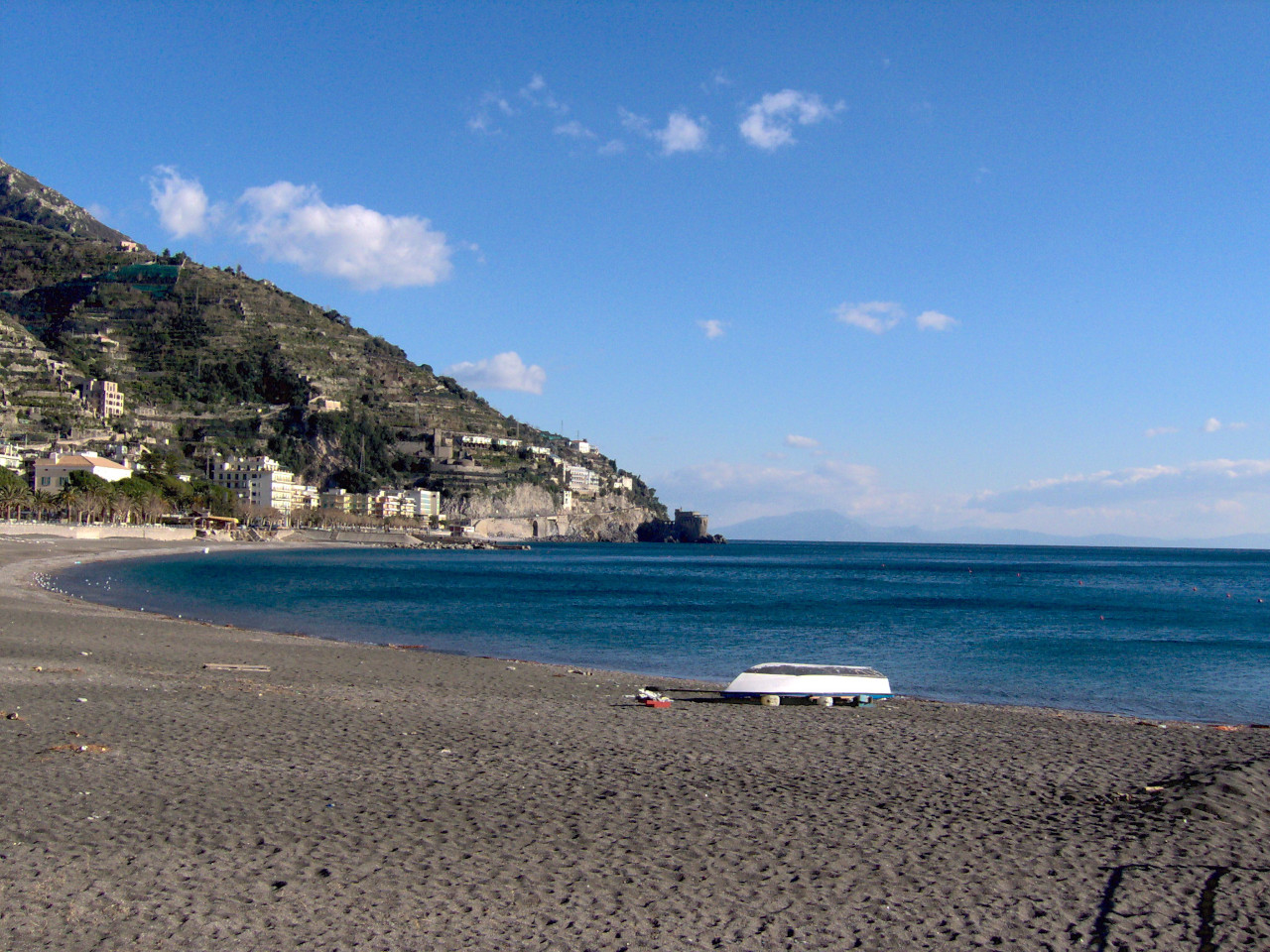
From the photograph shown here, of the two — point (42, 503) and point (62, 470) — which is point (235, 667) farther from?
point (62, 470)

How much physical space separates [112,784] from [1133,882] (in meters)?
8.86

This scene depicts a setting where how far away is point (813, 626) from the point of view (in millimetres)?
35219

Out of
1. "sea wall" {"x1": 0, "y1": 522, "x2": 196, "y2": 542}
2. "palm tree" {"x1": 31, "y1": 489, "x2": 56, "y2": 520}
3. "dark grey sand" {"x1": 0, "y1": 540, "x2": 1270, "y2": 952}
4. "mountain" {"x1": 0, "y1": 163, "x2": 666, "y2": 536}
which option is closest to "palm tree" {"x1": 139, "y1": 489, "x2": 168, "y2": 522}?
"sea wall" {"x1": 0, "y1": 522, "x2": 196, "y2": 542}

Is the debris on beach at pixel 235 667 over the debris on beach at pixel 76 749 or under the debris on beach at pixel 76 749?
under

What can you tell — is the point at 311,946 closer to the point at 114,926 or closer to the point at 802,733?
the point at 114,926

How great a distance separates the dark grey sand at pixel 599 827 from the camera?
5.83m

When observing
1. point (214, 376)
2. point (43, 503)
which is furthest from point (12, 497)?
point (214, 376)

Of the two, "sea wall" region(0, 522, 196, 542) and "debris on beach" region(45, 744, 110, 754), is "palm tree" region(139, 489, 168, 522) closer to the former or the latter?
"sea wall" region(0, 522, 196, 542)

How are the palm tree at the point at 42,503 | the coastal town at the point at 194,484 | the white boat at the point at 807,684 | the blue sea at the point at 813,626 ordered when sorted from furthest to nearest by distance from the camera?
1. the coastal town at the point at 194,484
2. the palm tree at the point at 42,503
3. the blue sea at the point at 813,626
4. the white boat at the point at 807,684

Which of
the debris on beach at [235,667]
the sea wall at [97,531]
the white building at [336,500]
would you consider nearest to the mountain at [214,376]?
the white building at [336,500]

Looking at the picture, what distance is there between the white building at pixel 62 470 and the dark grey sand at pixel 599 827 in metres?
102

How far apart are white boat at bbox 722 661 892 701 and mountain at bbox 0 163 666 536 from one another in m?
141

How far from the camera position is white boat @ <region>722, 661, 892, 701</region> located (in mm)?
15906

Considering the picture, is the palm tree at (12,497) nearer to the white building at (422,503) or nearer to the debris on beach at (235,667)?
the debris on beach at (235,667)
